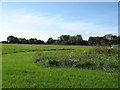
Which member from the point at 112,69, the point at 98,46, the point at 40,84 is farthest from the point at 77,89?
the point at 98,46

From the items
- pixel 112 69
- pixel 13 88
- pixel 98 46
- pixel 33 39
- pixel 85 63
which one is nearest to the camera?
pixel 13 88

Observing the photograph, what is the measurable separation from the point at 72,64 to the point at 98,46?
545 inches

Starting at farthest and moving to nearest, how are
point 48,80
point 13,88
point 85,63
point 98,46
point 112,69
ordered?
1. point 98,46
2. point 85,63
3. point 112,69
4. point 48,80
5. point 13,88

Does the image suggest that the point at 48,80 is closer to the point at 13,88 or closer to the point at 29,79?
the point at 29,79

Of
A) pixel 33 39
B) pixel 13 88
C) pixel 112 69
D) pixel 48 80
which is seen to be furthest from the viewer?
pixel 33 39

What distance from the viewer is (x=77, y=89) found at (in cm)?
796

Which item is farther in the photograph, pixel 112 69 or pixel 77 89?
pixel 112 69

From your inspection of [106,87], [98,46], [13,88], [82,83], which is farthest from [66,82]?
[98,46]

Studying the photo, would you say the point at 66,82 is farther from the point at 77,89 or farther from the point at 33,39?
the point at 33,39

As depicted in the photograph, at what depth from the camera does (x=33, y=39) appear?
103 meters

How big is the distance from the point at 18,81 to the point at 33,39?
311 feet

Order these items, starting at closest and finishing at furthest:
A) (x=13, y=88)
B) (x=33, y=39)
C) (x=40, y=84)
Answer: (x=13, y=88)
(x=40, y=84)
(x=33, y=39)

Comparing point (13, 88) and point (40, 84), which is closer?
point (13, 88)

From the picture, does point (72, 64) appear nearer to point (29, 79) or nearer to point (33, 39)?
point (29, 79)
